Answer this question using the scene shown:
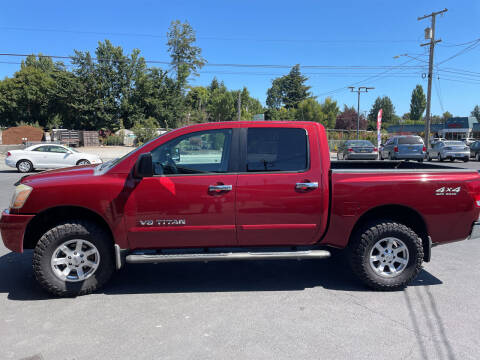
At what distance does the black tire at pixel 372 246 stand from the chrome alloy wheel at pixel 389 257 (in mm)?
39

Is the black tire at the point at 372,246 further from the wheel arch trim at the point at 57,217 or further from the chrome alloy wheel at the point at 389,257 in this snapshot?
the wheel arch trim at the point at 57,217

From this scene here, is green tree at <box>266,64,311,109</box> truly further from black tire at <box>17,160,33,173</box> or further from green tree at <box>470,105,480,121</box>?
black tire at <box>17,160,33,173</box>

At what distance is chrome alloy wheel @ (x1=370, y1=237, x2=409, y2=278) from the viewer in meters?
4.20

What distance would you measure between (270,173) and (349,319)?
1.65 metres

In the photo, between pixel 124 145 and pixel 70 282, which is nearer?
pixel 70 282

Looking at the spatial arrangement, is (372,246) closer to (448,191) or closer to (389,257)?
(389,257)

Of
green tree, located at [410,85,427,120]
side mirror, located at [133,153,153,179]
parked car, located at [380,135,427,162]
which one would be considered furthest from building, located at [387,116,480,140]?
side mirror, located at [133,153,153,179]

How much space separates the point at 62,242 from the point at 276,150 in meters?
2.52

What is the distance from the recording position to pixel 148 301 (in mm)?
3934

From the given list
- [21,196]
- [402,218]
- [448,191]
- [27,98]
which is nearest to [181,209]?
[21,196]

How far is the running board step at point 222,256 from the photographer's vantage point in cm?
392

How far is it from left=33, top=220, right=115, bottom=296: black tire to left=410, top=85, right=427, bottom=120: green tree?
121759mm

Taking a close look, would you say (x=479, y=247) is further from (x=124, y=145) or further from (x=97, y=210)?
(x=124, y=145)

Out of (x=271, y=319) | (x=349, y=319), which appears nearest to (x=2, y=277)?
(x=271, y=319)
